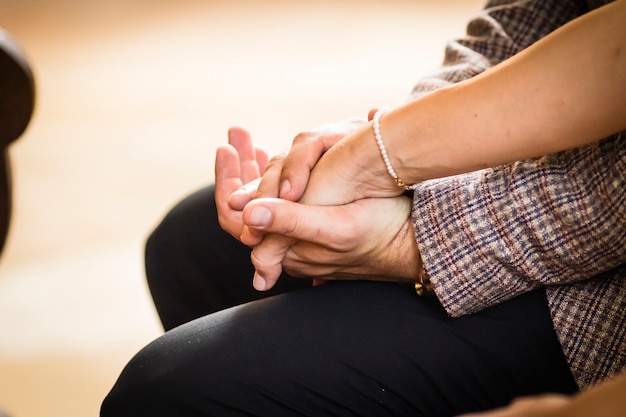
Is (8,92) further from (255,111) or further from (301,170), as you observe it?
(255,111)

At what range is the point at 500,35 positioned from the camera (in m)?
1.05

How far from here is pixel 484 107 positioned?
75 centimetres

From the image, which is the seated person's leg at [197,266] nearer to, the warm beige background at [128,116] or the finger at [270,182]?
the finger at [270,182]

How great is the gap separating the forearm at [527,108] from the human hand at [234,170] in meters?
0.25

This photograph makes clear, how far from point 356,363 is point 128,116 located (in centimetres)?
195

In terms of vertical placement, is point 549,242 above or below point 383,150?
below

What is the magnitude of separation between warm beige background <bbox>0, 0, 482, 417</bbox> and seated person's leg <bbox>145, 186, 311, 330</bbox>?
1.60 ft

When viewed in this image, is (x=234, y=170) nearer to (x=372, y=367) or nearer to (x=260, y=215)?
(x=260, y=215)

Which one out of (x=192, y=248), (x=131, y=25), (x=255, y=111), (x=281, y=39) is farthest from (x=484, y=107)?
(x=131, y=25)

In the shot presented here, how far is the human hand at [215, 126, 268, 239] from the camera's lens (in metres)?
0.96

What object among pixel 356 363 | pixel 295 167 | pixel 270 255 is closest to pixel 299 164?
pixel 295 167

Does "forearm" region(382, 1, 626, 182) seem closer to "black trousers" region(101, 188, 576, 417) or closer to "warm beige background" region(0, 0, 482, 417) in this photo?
"black trousers" region(101, 188, 576, 417)

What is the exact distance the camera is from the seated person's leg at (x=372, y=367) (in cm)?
80

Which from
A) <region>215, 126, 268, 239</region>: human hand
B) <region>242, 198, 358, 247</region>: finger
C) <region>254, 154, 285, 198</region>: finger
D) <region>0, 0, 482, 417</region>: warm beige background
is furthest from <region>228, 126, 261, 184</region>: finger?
<region>0, 0, 482, 417</region>: warm beige background
